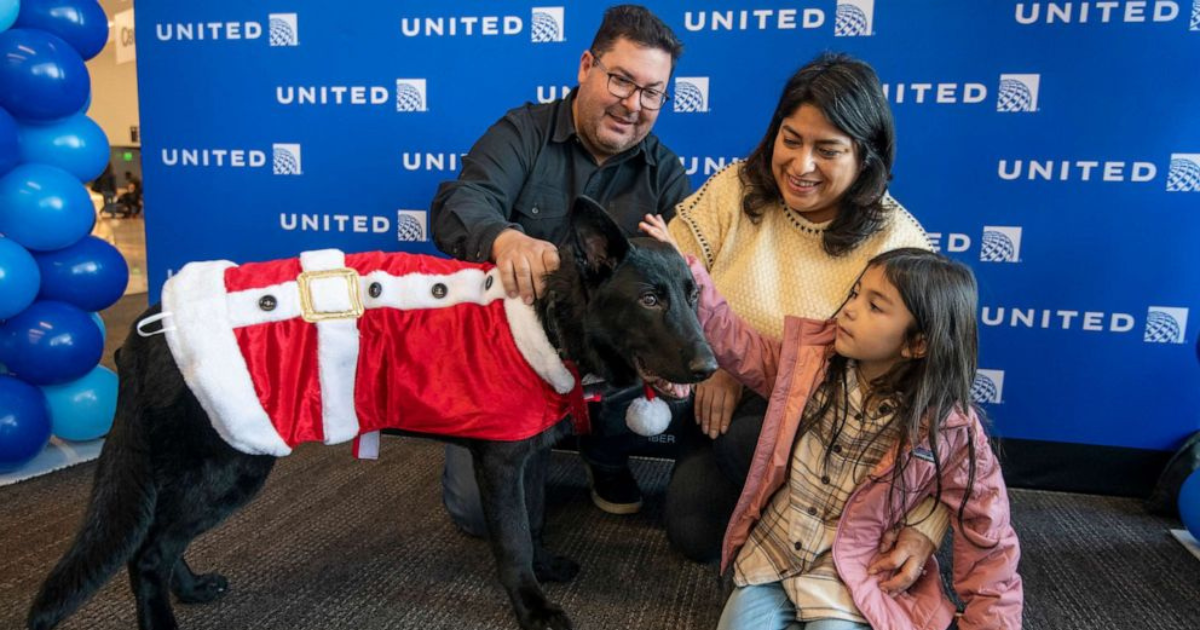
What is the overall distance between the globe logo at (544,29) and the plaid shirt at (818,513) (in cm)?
184

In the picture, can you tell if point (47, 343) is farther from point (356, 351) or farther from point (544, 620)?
point (544, 620)

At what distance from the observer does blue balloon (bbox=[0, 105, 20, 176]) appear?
6.97 feet

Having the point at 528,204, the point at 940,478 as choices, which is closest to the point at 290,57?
the point at 528,204

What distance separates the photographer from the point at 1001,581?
133 centimetres

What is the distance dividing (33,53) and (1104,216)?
12.0 feet

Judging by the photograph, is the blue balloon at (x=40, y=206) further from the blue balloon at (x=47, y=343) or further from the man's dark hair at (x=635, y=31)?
the man's dark hair at (x=635, y=31)

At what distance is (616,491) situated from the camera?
88.9 inches

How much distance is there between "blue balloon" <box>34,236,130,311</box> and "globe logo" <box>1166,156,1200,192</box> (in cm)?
383

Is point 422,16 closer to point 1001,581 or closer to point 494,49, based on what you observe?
point 494,49

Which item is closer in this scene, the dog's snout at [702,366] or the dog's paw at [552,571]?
the dog's snout at [702,366]

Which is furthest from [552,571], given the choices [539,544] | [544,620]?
[544,620]

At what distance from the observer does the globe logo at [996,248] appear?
2424 mm

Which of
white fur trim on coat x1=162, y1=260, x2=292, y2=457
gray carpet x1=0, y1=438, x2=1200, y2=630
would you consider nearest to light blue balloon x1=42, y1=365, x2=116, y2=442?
gray carpet x1=0, y1=438, x2=1200, y2=630

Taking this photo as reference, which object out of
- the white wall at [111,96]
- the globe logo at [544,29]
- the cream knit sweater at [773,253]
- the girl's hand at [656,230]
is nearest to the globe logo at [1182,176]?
the cream knit sweater at [773,253]
